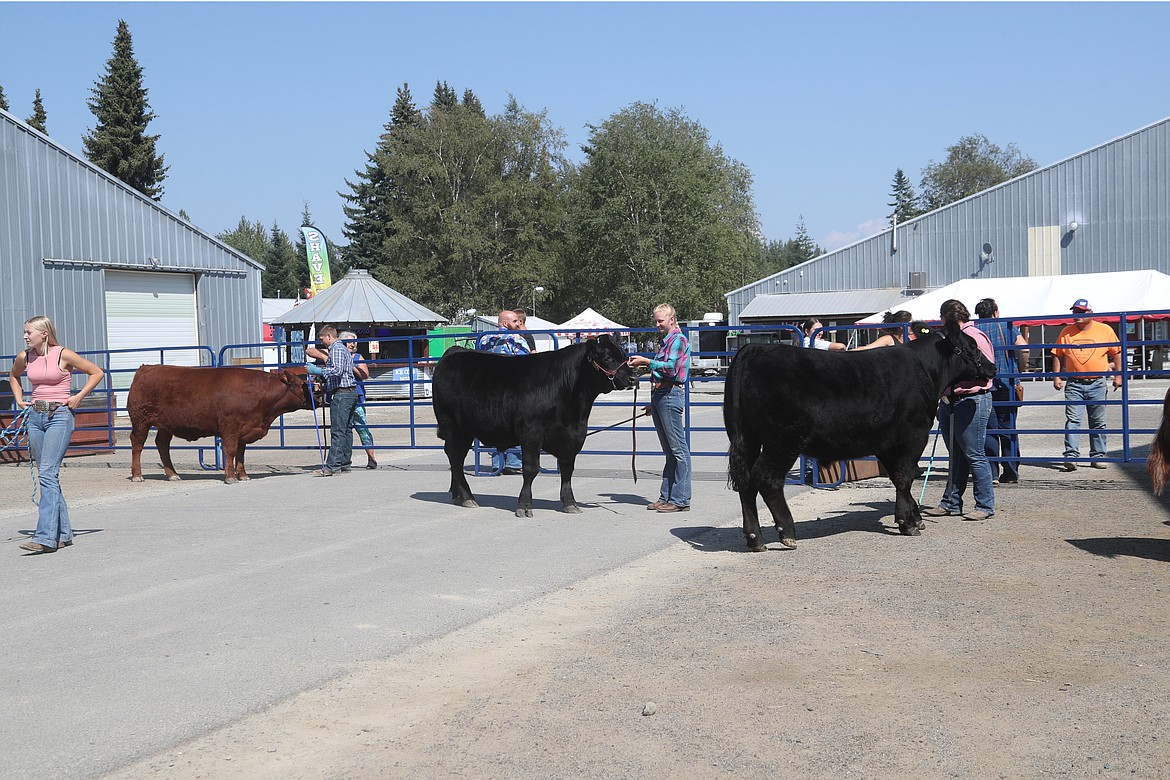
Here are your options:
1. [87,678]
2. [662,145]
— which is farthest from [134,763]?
[662,145]

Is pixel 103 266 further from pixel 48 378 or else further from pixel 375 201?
pixel 375 201

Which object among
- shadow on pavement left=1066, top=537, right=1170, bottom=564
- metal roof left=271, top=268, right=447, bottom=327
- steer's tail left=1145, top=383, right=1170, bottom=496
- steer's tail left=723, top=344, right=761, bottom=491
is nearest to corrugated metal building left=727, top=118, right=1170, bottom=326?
metal roof left=271, top=268, right=447, bottom=327

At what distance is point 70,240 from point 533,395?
22.4 m

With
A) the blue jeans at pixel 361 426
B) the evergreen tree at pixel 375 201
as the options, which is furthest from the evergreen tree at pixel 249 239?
the blue jeans at pixel 361 426

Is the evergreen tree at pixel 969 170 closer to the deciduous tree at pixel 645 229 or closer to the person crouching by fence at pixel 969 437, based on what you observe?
the deciduous tree at pixel 645 229

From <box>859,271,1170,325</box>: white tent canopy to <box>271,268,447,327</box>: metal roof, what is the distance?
1493cm

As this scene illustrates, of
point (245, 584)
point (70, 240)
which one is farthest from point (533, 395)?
point (70, 240)

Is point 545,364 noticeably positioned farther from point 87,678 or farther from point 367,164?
point 367,164

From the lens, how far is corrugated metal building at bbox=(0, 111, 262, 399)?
27.5 meters

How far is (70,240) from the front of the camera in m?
28.7

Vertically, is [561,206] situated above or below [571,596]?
above

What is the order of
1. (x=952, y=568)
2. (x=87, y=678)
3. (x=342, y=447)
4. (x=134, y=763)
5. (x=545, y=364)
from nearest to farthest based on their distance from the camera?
1. (x=134, y=763)
2. (x=87, y=678)
3. (x=952, y=568)
4. (x=545, y=364)
5. (x=342, y=447)

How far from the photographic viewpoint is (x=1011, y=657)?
557cm

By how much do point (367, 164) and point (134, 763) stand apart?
66.7 meters
